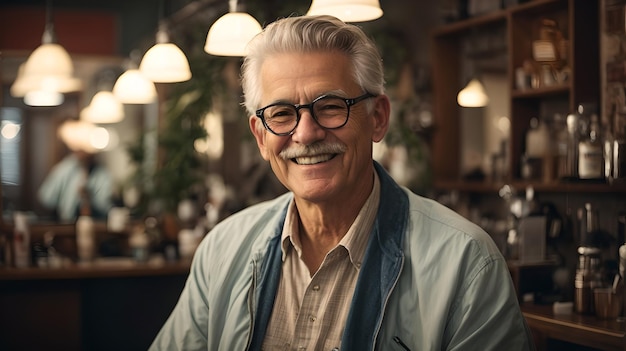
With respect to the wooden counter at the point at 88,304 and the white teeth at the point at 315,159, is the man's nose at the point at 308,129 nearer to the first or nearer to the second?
the white teeth at the point at 315,159

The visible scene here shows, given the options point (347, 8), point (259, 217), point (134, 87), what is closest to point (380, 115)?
point (259, 217)

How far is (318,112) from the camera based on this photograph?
201 centimetres

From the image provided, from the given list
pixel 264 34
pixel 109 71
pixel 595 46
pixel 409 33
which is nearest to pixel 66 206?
pixel 109 71

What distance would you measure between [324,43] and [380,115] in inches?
11.0

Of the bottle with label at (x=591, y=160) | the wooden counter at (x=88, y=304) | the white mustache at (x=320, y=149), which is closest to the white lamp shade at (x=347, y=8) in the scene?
the white mustache at (x=320, y=149)

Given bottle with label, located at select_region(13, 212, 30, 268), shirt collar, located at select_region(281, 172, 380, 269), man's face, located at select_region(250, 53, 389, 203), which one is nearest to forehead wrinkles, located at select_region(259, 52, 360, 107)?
man's face, located at select_region(250, 53, 389, 203)

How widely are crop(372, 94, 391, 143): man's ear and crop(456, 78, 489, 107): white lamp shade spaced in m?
3.73

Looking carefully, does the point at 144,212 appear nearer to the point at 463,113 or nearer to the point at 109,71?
the point at 463,113

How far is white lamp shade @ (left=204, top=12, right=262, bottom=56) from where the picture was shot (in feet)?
11.0

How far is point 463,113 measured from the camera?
615cm

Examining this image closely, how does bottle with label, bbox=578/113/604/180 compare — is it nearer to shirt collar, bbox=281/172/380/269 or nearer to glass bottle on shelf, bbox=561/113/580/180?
glass bottle on shelf, bbox=561/113/580/180

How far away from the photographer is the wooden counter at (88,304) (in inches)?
185

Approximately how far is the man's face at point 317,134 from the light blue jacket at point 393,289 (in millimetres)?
147

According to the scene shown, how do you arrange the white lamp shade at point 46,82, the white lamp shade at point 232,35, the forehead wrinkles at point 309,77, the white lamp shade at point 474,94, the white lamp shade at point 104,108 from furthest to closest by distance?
the white lamp shade at point 104,108
the white lamp shade at point 474,94
the white lamp shade at point 46,82
the white lamp shade at point 232,35
the forehead wrinkles at point 309,77
